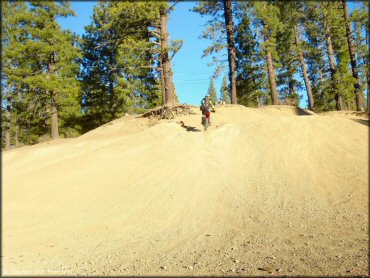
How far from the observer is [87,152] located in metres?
11.6

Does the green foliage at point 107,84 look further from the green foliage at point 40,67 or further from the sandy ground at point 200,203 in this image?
the sandy ground at point 200,203

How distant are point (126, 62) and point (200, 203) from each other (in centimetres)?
1842

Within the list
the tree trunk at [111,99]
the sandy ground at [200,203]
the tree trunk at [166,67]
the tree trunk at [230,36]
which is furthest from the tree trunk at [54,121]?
the tree trunk at [230,36]

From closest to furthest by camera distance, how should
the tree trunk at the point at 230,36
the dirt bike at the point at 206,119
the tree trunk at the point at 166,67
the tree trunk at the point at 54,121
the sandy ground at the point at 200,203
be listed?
the sandy ground at the point at 200,203
the tree trunk at the point at 230,36
the dirt bike at the point at 206,119
the tree trunk at the point at 166,67
the tree trunk at the point at 54,121

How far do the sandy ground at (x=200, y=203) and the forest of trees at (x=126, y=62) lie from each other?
12.5 ft

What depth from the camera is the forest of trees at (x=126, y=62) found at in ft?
52.4

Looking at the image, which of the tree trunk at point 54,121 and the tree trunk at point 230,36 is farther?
the tree trunk at point 54,121

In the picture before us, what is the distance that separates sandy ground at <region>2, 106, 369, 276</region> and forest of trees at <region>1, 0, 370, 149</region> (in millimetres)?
3799

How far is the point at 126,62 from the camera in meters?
25.3

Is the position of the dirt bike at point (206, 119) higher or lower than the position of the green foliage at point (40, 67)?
lower

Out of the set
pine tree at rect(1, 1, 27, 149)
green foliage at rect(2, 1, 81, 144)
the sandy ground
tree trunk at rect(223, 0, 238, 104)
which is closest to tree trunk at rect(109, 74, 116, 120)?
green foliage at rect(2, 1, 81, 144)

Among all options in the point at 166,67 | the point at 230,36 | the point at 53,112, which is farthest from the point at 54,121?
the point at 230,36

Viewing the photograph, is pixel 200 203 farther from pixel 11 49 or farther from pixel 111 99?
pixel 111 99

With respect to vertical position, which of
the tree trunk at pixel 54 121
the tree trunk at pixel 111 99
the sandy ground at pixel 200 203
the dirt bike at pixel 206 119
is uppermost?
the tree trunk at pixel 111 99
